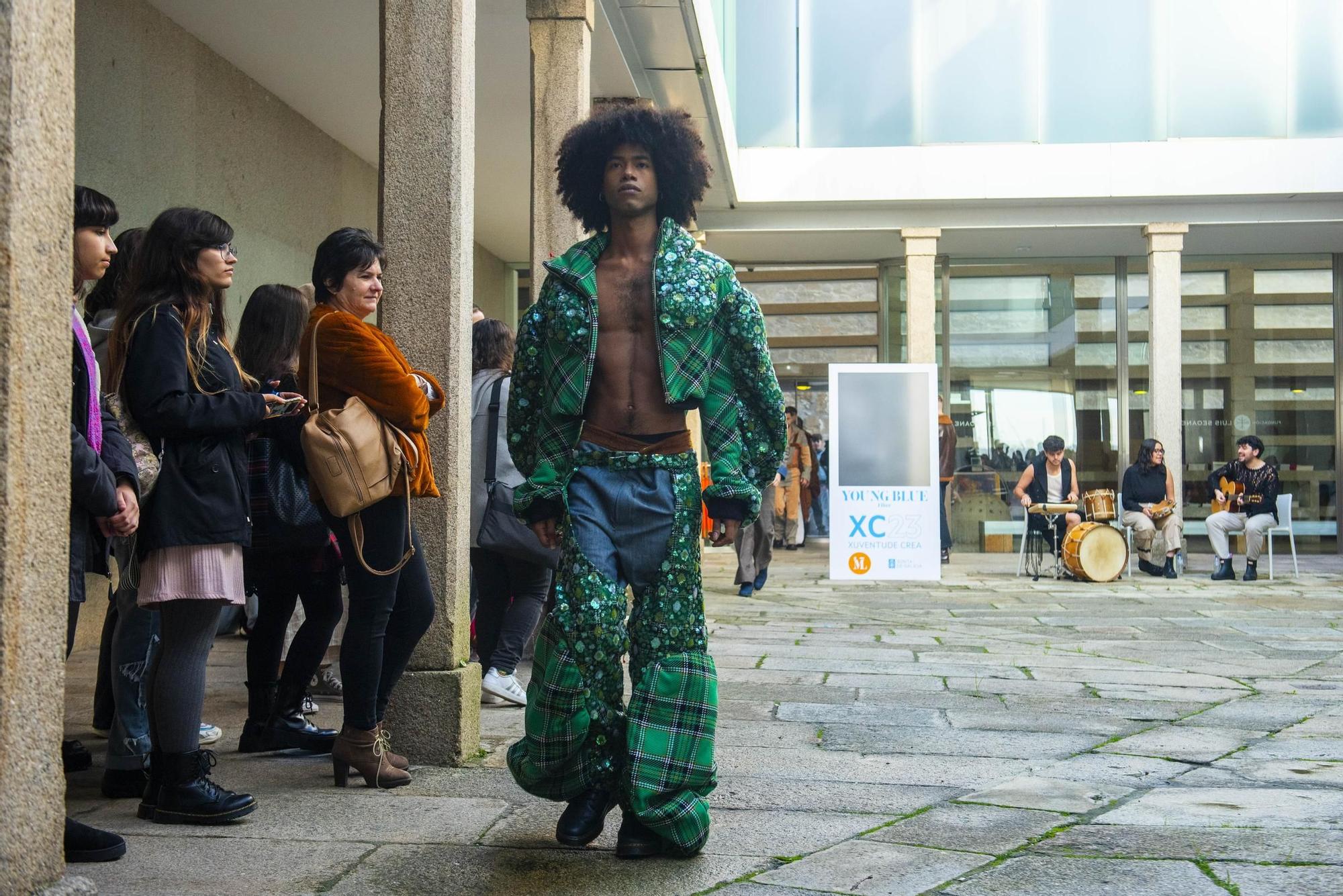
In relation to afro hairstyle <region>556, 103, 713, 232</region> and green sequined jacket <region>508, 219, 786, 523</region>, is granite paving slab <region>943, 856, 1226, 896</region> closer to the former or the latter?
green sequined jacket <region>508, 219, 786, 523</region>

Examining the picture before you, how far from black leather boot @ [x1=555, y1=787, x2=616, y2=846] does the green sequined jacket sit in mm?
719

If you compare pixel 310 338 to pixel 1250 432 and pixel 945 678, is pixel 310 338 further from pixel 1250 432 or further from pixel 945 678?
pixel 1250 432

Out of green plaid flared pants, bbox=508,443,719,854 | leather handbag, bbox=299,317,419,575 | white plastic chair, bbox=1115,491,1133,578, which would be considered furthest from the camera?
white plastic chair, bbox=1115,491,1133,578

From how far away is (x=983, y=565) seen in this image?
16.8m

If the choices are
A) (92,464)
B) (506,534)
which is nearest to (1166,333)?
(506,534)

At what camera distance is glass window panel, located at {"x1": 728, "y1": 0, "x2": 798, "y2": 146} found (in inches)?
679

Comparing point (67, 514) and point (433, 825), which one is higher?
point (67, 514)

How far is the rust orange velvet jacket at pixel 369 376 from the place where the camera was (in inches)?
159

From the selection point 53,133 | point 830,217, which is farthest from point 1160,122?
point 53,133

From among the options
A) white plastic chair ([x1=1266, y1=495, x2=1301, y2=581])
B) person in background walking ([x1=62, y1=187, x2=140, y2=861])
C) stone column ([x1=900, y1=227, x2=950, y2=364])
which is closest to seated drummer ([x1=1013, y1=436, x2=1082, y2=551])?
white plastic chair ([x1=1266, y1=495, x2=1301, y2=581])

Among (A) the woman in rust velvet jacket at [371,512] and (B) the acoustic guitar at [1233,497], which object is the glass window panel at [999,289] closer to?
(B) the acoustic guitar at [1233,497]

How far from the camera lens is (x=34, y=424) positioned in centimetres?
254

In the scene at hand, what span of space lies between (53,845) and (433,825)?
1293mm

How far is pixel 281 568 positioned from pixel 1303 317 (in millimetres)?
18143
